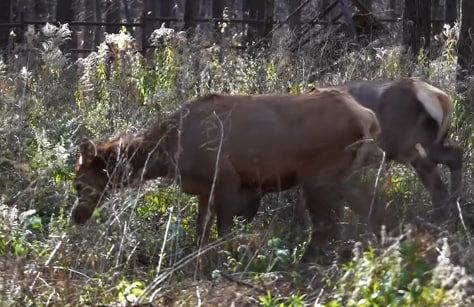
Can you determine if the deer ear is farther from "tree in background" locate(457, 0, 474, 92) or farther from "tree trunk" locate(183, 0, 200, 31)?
"tree trunk" locate(183, 0, 200, 31)

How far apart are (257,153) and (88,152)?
1.28 meters

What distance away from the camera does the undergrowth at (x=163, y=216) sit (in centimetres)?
612

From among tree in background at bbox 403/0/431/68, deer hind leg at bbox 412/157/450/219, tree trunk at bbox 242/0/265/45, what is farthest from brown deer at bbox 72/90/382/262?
tree trunk at bbox 242/0/265/45

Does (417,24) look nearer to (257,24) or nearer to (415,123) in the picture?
(415,123)

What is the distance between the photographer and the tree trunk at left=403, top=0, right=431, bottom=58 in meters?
14.7

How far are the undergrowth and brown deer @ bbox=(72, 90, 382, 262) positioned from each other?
0.25 meters

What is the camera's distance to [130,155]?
8664 mm

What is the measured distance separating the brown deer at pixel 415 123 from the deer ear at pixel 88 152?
2.28m

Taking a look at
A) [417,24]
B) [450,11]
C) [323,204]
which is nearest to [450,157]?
[323,204]

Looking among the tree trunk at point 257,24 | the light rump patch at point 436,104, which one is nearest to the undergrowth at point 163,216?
the light rump patch at point 436,104

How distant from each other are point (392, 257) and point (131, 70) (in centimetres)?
700

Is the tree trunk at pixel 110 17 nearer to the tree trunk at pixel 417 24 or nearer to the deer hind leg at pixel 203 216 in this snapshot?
the tree trunk at pixel 417 24

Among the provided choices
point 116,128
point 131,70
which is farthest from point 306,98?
point 131,70

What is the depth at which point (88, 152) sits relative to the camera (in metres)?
8.67
